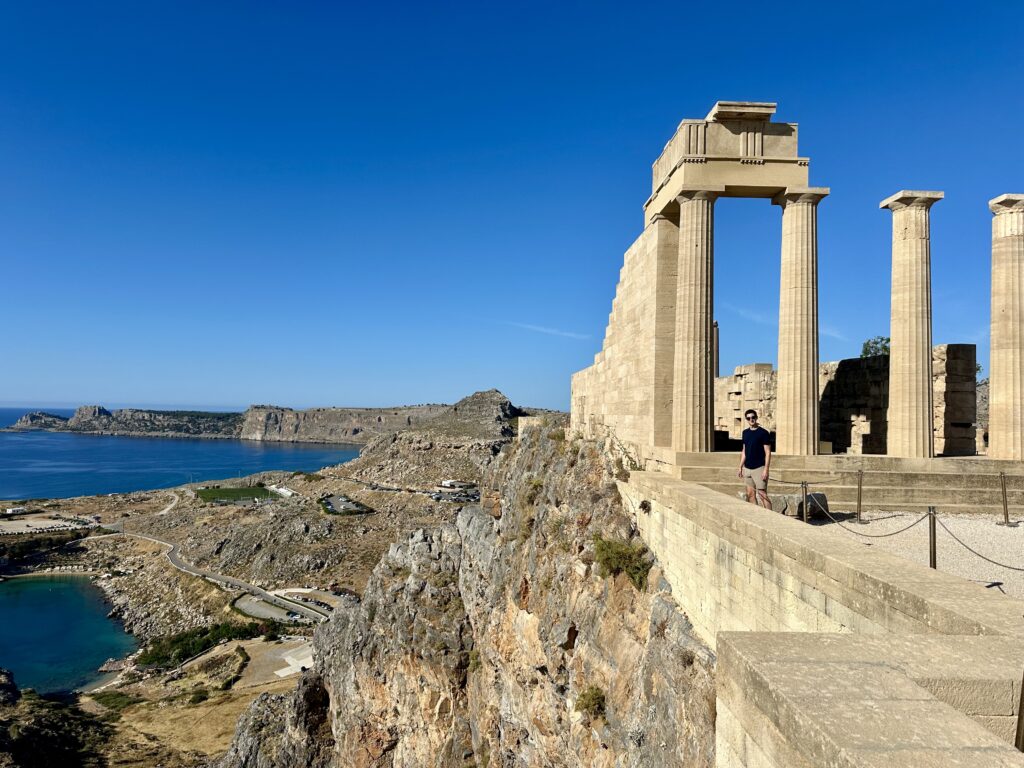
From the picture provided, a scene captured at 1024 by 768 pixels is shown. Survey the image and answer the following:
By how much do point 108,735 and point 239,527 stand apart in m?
41.8

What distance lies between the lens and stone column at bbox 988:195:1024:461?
13.8 m

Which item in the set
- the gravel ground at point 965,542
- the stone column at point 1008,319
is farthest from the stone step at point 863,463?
the gravel ground at point 965,542

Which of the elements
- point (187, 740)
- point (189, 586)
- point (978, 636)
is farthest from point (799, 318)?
point (189, 586)

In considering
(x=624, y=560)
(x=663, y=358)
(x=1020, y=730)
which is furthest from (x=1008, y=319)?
(x=1020, y=730)

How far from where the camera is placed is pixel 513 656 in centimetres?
1758

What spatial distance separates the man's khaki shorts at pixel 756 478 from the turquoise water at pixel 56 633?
59597 millimetres

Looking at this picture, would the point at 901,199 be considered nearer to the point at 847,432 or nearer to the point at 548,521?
the point at 847,432

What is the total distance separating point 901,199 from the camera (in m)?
13.7

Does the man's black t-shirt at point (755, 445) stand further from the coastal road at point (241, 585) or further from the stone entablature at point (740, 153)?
the coastal road at point (241, 585)

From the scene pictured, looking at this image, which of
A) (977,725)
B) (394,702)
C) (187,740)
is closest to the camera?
(977,725)

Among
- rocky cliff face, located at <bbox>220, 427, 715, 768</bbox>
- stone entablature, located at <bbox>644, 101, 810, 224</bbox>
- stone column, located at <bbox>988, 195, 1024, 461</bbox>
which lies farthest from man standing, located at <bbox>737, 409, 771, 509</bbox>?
stone column, located at <bbox>988, 195, 1024, 461</bbox>

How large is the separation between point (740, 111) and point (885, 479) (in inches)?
332

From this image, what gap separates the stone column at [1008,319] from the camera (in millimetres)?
13844

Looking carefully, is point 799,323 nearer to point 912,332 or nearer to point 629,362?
point 912,332
